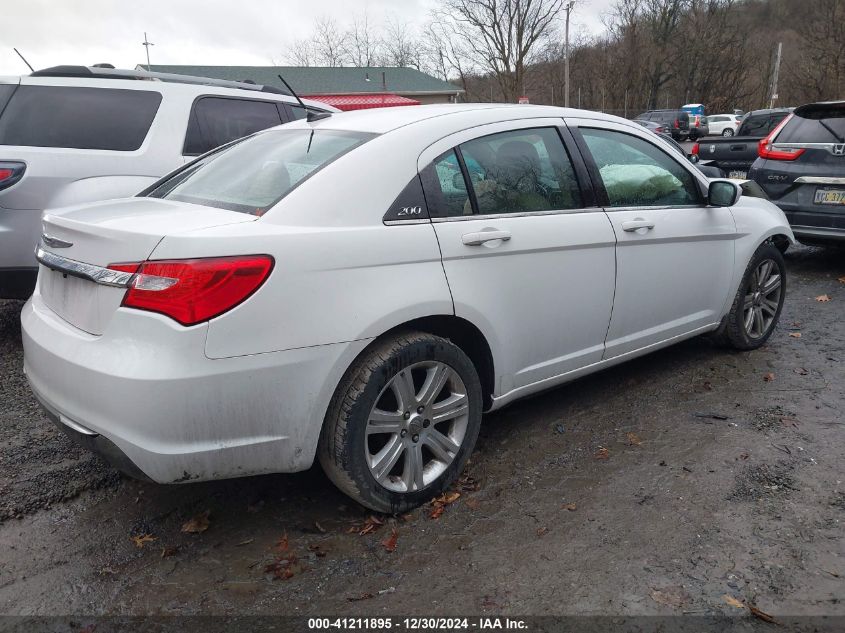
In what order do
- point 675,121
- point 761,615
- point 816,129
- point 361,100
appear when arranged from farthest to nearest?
1. point 675,121
2. point 361,100
3. point 816,129
4. point 761,615

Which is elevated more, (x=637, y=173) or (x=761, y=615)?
(x=637, y=173)

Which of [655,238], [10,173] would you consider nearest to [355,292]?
[655,238]

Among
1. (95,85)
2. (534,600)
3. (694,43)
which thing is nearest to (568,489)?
(534,600)

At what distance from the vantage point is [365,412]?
8.43ft

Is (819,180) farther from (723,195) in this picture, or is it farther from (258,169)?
(258,169)

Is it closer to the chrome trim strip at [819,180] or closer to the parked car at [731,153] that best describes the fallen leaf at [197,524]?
the chrome trim strip at [819,180]

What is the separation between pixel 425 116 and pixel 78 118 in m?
3.06

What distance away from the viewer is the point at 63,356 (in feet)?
8.02

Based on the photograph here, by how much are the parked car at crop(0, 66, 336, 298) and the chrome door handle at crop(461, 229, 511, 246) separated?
3035mm

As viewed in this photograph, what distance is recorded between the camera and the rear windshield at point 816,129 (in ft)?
22.5

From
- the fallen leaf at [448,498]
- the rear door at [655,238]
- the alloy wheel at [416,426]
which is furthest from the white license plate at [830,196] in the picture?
the fallen leaf at [448,498]

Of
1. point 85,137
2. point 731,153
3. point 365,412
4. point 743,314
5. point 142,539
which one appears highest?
point 85,137

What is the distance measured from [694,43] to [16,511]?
6600 centimetres

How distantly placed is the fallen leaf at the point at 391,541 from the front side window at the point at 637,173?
6.58 feet
